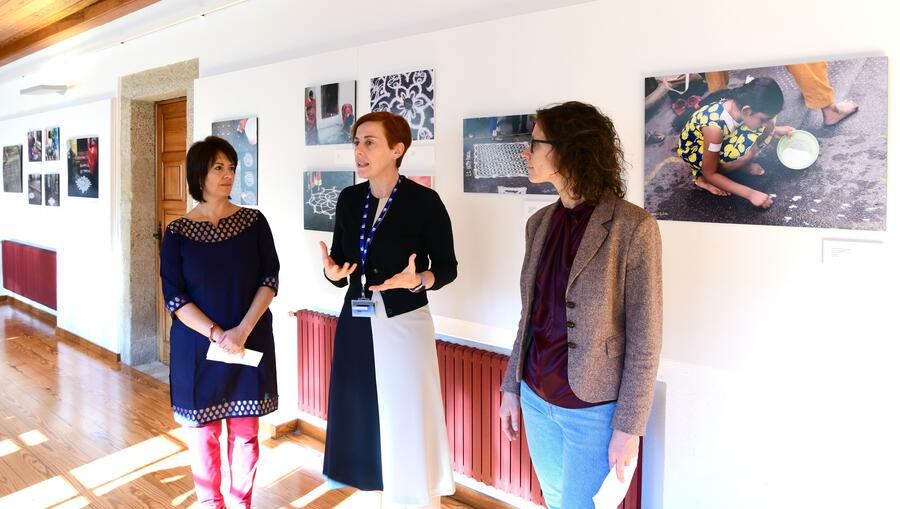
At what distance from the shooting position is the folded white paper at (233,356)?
8.70 ft

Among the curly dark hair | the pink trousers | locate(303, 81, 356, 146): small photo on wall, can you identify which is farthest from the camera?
locate(303, 81, 356, 146): small photo on wall

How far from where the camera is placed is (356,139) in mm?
2424

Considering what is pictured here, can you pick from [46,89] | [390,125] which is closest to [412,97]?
[390,125]

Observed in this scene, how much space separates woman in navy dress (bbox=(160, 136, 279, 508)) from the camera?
104 inches

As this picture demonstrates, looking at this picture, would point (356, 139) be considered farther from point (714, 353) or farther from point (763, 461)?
point (763, 461)

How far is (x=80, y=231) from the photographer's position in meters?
6.39

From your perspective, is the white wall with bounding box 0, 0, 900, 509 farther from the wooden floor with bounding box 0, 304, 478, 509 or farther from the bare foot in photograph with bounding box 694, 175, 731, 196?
the wooden floor with bounding box 0, 304, 478, 509

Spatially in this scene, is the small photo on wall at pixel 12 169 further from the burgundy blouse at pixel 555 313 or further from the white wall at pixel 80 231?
the burgundy blouse at pixel 555 313

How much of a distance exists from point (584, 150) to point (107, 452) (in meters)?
3.60

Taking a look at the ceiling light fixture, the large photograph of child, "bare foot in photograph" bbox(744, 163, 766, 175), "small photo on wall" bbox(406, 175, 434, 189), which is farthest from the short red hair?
the ceiling light fixture

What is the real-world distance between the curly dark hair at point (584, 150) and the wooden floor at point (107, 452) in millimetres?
2132

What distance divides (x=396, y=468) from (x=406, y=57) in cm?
202

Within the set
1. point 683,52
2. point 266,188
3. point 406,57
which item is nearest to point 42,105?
point 266,188

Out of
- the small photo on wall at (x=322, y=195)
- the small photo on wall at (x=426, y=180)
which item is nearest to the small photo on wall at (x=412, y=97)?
the small photo on wall at (x=426, y=180)
